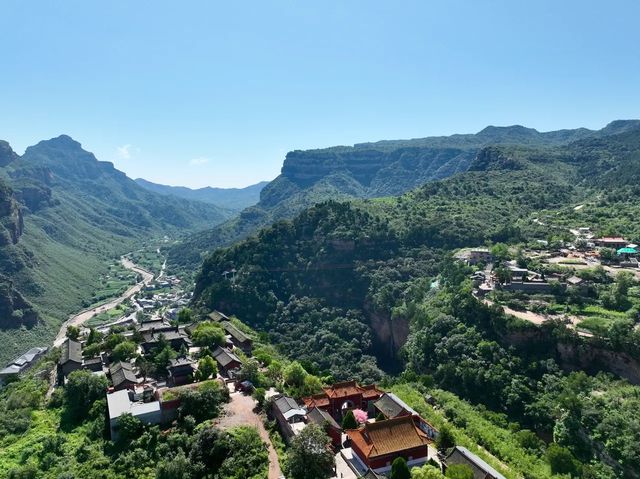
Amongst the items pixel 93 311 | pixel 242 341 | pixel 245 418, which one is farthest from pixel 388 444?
pixel 93 311

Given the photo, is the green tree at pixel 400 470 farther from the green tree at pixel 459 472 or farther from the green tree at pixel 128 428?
the green tree at pixel 128 428

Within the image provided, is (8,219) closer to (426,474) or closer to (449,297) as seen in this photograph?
(449,297)

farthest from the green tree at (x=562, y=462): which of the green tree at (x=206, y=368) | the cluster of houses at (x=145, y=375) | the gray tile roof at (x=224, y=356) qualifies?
the green tree at (x=206, y=368)

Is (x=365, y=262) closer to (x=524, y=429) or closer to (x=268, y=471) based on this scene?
(x=524, y=429)

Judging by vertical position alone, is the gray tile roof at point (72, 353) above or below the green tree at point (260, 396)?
above

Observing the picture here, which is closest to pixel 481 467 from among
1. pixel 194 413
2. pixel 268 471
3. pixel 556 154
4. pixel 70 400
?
pixel 268 471

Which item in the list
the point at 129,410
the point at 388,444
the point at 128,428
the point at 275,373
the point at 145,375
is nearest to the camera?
the point at 388,444
